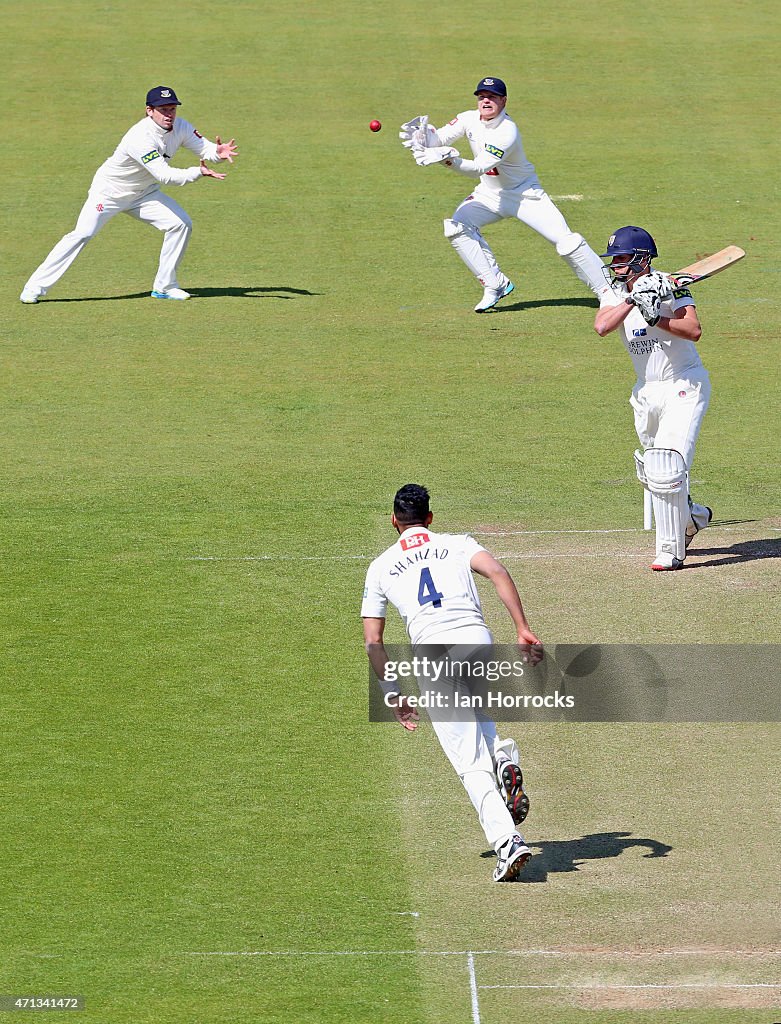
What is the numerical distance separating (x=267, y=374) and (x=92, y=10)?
16.3 meters

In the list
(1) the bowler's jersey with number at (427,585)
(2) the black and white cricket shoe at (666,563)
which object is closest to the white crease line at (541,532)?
(2) the black and white cricket shoe at (666,563)

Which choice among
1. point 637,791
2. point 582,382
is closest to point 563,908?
point 637,791

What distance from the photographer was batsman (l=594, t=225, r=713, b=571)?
12844 millimetres

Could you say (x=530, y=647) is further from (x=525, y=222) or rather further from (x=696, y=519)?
(x=525, y=222)

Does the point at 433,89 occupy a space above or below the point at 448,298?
above

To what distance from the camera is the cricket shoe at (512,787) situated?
877cm

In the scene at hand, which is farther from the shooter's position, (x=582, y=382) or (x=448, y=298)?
(x=448, y=298)

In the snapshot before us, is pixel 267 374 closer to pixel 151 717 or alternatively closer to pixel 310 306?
pixel 310 306

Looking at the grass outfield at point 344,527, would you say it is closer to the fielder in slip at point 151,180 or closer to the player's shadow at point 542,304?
the player's shadow at point 542,304

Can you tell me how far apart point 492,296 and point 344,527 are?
21.6ft

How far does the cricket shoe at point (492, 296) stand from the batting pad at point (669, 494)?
7480mm

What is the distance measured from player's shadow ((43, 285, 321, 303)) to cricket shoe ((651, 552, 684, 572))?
896 centimetres

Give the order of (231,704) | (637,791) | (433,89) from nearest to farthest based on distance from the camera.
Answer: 1. (637,791)
2. (231,704)
3. (433,89)

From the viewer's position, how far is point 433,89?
93.1ft
